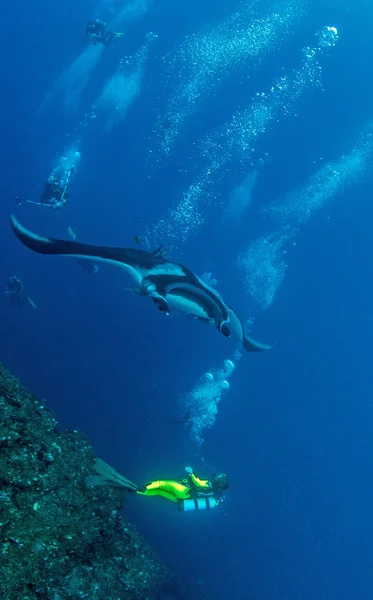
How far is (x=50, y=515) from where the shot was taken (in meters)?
4.09

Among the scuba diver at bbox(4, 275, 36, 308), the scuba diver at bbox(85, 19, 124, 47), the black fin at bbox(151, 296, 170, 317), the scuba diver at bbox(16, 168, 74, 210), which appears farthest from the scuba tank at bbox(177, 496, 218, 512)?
the scuba diver at bbox(85, 19, 124, 47)

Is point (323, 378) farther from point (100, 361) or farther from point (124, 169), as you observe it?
Answer: point (124, 169)

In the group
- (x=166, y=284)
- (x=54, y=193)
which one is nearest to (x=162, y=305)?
(x=166, y=284)

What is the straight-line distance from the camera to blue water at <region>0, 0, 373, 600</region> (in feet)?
47.2

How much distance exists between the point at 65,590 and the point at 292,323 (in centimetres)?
1415

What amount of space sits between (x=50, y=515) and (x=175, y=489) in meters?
5.51

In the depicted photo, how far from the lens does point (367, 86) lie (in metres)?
18.1

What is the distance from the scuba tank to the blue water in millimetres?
4468

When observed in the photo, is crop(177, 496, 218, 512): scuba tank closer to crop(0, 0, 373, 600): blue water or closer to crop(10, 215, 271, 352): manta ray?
crop(0, 0, 373, 600): blue water

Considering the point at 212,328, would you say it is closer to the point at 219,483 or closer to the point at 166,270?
the point at 219,483

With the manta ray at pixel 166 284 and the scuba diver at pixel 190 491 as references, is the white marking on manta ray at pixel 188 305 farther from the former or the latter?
the scuba diver at pixel 190 491

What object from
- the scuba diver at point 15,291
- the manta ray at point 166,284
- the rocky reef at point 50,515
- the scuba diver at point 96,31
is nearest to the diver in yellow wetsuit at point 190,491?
the rocky reef at point 50,515

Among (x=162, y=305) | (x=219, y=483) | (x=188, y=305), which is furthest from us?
(x=219, y=483)

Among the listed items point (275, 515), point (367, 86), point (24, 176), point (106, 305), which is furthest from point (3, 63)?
point (275, 515)
